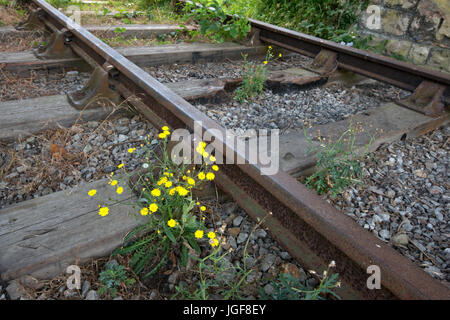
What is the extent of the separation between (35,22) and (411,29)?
210 inches

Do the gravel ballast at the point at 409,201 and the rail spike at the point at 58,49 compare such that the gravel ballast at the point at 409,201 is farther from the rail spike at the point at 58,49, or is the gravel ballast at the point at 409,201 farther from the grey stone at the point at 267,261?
the rail spike at the point at 58,49

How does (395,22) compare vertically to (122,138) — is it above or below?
above

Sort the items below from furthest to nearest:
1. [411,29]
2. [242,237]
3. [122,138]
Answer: [411,29] → [122,138] → [242,237]

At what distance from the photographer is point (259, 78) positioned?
343 cm

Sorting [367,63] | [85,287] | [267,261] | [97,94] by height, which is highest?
[367,63]

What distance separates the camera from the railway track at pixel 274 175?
1.34 m

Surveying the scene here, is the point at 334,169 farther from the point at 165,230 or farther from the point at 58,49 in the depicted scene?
the point at 58,49

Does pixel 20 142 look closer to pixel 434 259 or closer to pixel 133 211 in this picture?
pixel 133 211

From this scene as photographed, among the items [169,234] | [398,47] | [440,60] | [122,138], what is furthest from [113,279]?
[398,47]

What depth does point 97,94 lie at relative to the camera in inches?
114

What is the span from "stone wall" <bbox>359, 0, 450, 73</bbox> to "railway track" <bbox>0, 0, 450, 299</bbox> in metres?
1.48

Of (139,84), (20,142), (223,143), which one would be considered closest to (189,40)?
(139,84)

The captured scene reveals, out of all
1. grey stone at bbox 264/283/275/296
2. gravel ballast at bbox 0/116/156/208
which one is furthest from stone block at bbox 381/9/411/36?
grey stone at bbox 264/283/275/296

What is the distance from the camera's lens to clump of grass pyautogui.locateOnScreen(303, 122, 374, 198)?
6.80ft
